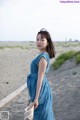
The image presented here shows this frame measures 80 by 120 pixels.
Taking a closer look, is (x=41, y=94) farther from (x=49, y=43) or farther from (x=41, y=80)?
(x=49, y=43)

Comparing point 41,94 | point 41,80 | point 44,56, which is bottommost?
point 41,94

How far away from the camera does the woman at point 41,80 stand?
14.8ft

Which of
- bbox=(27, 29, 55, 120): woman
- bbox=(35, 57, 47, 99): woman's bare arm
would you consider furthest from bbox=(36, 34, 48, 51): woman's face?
bbox=(35, 57, 47, 99): woman's bare arm

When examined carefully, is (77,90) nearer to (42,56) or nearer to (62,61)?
(42,56)

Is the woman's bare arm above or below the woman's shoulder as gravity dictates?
below

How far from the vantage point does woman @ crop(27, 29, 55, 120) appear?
451 cm

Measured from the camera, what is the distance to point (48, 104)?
15.3 ft

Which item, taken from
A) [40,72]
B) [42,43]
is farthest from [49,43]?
[40,72]

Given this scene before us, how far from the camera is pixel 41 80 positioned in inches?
177

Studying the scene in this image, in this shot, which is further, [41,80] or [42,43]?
[42,43]

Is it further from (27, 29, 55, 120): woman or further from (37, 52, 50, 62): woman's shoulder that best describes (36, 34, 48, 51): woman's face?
(37, 52, 50, 62): woman's shoulder

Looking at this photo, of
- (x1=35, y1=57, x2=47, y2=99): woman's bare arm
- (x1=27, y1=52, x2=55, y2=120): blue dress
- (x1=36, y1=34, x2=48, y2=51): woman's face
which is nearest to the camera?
(x1=35, y1=57, x2=47, y2=99): woman's bare arm

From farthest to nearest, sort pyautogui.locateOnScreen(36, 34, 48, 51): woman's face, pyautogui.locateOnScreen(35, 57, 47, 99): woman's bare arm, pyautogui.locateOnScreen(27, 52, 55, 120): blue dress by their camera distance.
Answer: pyautogui.locateOnScreen(36, 34, 48, 51): woman's face → pyautogui.locateOnScreen(27, 52, 55, 120): blue dress → pyautogui.locateOnScreen(35, 57, 47, 99): woman's bare arm

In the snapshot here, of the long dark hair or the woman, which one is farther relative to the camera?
the long dark hair
